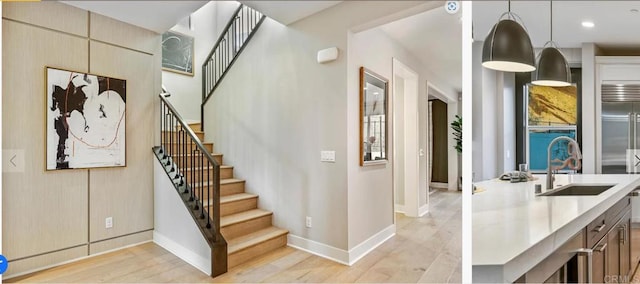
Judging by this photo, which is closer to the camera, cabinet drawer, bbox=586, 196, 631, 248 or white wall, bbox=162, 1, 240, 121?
cabinet drawer, bbox=586, 196, 631, 248

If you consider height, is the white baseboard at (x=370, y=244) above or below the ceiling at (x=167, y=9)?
below

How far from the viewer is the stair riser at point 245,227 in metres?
2.16

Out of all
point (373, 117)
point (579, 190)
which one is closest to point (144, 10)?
point (373, 117)

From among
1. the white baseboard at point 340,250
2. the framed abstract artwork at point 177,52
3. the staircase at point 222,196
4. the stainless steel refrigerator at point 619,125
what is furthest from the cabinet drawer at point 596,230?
the framed abstract artwork at point 177,52

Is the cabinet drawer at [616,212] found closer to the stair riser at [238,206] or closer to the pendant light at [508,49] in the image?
the pendant light at [508,49]

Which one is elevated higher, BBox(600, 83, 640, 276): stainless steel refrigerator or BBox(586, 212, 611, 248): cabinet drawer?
BBox(600, 83, 640, 276): stainless steel refrigerator

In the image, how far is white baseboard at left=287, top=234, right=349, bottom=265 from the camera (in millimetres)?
2032

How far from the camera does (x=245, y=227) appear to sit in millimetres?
2275

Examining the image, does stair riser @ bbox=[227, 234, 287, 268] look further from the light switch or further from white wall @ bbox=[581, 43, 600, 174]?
white wall @ bbox=[581, 43, 600, 174]

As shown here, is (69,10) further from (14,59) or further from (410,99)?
(410,99)

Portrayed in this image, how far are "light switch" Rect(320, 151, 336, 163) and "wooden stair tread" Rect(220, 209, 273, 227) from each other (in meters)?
0.73

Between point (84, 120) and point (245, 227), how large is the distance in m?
1.30

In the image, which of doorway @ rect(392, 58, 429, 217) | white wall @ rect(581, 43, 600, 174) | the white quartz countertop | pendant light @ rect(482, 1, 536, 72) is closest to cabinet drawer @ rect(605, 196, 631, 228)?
the white quartz countertop

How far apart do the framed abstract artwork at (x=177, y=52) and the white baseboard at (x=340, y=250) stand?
243 cm
